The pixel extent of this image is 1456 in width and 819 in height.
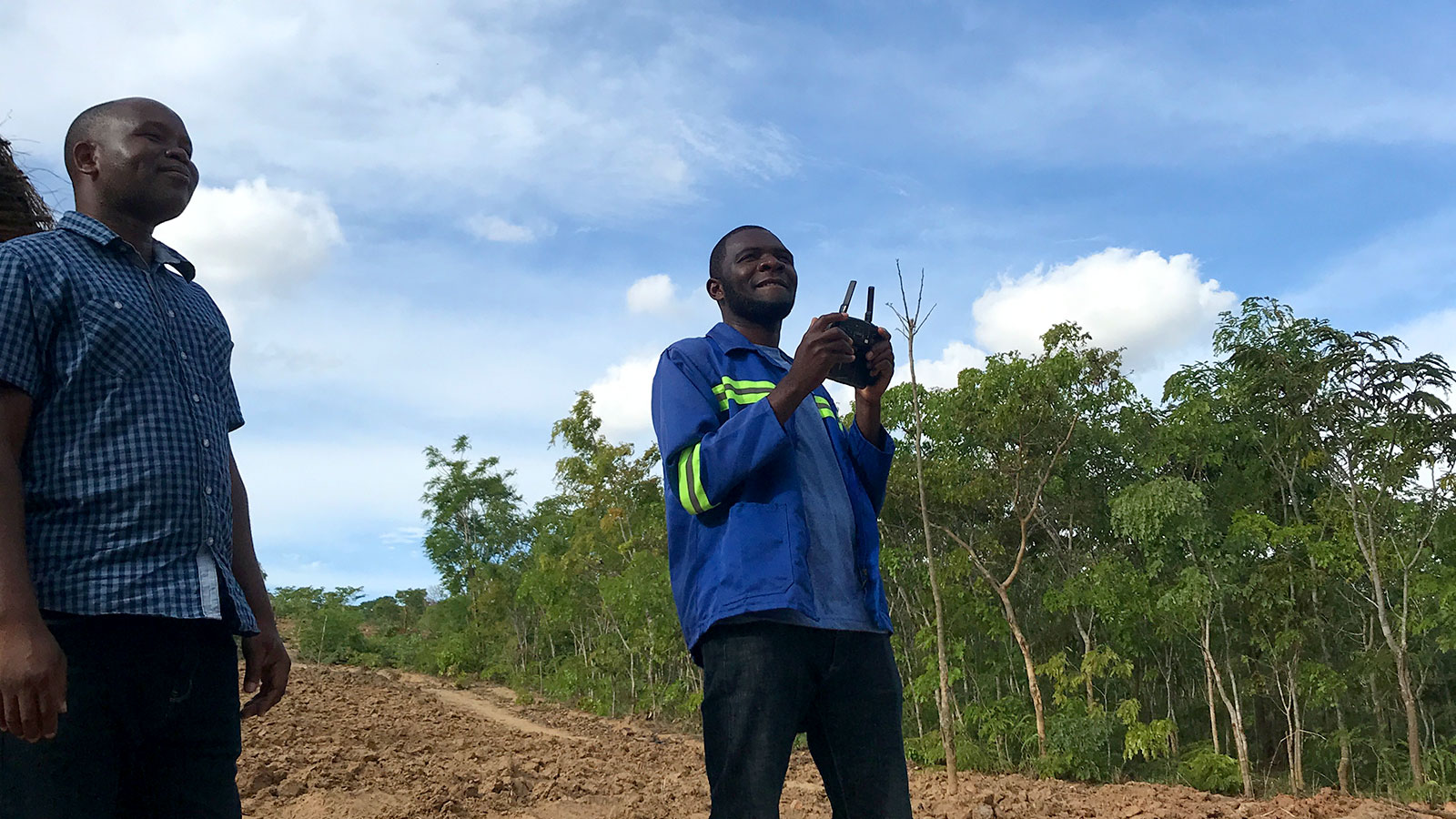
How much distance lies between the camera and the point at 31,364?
1345mm

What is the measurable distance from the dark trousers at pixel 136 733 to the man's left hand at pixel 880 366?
3.91ft

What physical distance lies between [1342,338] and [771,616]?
1156cm

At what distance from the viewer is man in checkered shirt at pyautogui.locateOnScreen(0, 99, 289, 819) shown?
1.29m

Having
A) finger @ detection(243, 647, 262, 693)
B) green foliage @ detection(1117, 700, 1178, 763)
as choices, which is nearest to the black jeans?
finger @ detection(243, 647, 262, 693)

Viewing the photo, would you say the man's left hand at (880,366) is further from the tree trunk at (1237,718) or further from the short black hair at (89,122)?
the tree trunk at (1237,718)

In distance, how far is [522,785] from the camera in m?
5.23

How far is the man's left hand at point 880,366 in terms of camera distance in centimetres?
198

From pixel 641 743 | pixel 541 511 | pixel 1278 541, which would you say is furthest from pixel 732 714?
pixel 541 511

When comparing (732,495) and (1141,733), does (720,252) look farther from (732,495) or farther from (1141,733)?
(1141,733)

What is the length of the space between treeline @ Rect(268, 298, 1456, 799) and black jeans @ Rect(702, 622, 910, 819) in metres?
8.18

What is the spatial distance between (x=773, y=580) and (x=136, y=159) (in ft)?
3.89

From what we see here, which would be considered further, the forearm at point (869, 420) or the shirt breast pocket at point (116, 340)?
the forearm at point (869, 420)

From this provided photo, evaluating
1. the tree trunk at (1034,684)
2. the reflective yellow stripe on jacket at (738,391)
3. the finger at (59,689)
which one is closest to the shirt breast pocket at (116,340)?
the finger at (59,689)

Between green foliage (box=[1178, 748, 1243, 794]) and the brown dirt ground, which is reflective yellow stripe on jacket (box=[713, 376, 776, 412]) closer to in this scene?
the brown dirt ground
